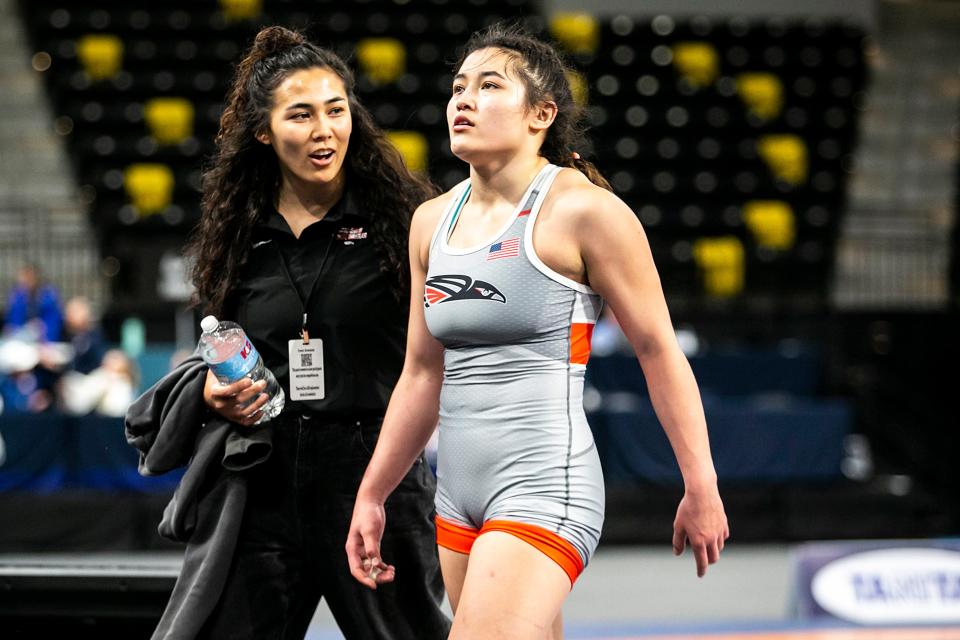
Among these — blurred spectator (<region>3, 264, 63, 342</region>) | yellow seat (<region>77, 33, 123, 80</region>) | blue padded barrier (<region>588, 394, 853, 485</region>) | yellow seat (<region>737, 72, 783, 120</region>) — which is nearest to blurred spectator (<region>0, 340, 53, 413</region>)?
blurred spectator (<region>3, 264, 63, 342</region>)

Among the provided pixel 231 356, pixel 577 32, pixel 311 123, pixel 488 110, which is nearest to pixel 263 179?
pixel 311 123

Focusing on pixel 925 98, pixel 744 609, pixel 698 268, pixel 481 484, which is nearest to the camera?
pixel 481 484

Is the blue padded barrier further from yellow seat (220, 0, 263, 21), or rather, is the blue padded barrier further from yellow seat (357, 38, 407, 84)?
yellow seat (220, 0, 263, 21)

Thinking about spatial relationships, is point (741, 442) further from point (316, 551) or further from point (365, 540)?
point (365, 540)

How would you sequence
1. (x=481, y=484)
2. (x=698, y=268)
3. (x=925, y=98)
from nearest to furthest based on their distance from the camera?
(x=481, y=484), (x=698, y=268), (x=925, y=98)

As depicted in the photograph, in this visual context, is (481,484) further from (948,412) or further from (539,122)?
(948,412)

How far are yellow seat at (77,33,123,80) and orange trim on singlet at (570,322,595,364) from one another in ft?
39.2

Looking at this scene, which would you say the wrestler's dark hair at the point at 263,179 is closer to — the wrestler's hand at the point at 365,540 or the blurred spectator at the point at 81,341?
the wrestler's hand at the point at 365,540

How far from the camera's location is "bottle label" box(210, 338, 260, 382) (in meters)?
2.55

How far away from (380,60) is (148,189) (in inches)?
116

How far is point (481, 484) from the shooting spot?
2.34 meters

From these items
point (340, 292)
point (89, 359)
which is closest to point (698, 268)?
point (89, 359)

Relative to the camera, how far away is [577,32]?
13.9 meters

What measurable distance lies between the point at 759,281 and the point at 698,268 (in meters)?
0.68
